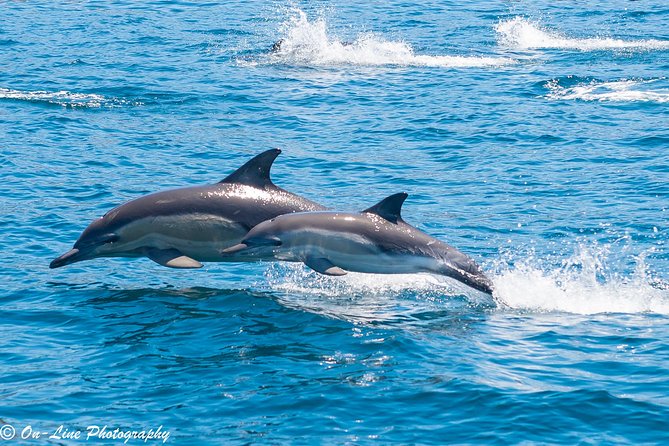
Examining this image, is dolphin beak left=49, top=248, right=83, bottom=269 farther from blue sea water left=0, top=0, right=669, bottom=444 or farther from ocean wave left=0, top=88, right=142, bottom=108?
ocean wave left=0, top=88, right=142, bottom=108

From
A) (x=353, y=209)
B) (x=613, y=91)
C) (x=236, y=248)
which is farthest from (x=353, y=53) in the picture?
(x=236, y=248)

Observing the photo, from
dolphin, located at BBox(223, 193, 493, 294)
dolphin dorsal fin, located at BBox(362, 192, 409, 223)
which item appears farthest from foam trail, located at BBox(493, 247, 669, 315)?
dolphin dorsal fin, located at BBox(362, 192, 409, 223)

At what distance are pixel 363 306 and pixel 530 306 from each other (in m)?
2.41

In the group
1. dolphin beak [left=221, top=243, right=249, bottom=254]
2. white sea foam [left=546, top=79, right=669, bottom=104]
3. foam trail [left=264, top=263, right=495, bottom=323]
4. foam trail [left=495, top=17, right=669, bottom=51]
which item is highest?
foam trail [left=495, top=17, right=669, bottom=51]

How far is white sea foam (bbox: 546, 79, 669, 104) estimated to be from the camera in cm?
3167

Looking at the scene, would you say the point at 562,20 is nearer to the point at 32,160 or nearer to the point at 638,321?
the point at 32,160

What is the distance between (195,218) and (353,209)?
654 cm

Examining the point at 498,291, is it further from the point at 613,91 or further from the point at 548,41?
the point at 548,41

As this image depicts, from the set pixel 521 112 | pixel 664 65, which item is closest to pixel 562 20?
pixel 664 65

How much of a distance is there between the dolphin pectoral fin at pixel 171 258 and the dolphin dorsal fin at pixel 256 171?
4.08 feet

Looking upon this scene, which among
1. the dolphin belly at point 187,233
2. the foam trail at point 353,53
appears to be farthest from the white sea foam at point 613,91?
the dolphin belly at point 187,233

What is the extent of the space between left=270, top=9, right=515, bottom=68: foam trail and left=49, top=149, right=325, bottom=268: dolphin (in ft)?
69.4

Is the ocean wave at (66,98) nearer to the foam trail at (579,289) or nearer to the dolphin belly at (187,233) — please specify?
the dolphin belly at (187,233)

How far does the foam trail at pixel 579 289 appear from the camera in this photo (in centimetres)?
1706
